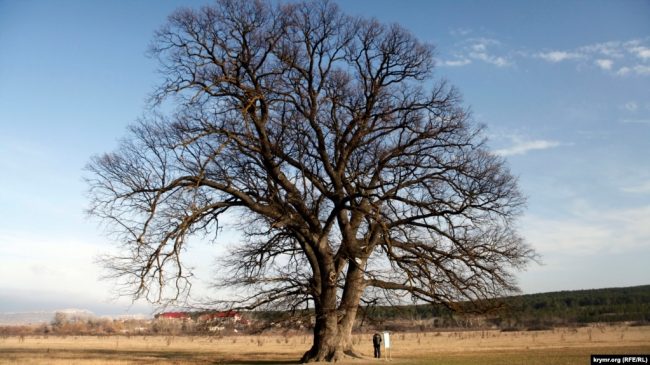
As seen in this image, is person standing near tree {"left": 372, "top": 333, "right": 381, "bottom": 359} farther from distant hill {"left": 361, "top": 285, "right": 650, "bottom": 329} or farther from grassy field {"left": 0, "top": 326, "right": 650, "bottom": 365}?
distant hill {"left": 361, "top": 285, "right": 650, "bottom": 329}

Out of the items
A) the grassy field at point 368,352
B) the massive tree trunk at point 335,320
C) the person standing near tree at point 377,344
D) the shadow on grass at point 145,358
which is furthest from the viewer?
the person standing near tree at point 377,344

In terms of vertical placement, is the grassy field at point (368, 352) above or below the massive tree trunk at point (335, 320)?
below

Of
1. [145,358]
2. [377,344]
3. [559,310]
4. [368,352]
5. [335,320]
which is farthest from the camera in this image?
[559,310]

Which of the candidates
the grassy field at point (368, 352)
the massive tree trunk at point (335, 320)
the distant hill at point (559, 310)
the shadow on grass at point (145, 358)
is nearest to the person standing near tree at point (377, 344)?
the grassy field at point (368, 352)

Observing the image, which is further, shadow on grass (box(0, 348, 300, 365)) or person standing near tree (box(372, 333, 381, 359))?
Result: person standing near tree (box(372, 333, 381, 359))

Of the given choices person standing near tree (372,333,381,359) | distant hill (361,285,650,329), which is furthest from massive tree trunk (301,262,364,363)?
person standing near tree (372,333,381,359)

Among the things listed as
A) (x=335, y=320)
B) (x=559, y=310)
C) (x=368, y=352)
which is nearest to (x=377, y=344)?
(x=335, y=320)

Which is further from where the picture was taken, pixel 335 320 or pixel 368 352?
pixel 368 352

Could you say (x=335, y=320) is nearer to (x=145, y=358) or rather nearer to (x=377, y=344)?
(x=377, y=344)

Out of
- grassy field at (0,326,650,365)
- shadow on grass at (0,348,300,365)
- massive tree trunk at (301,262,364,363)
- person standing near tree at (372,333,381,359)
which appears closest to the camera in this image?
massive tree trunk at (301,262,364,363)

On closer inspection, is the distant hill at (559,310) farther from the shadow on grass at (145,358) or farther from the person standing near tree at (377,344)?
the shadow on grass at (145,358)

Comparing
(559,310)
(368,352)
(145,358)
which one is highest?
(145,358)

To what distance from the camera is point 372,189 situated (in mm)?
23516

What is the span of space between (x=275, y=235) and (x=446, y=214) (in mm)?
7164
